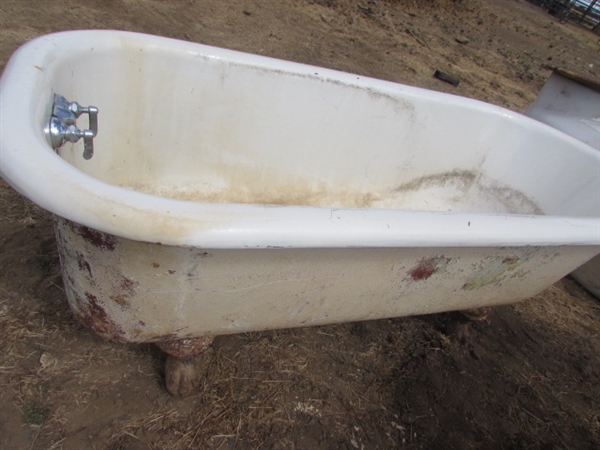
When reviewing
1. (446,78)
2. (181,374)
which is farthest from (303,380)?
(446,78)

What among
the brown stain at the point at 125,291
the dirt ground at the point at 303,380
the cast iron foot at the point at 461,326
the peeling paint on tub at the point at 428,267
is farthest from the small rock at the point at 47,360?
the cast iron foot at the point at 461,326

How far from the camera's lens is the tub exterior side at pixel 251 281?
885 millimetres

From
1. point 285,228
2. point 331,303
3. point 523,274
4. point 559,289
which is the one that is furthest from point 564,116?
point 285,228

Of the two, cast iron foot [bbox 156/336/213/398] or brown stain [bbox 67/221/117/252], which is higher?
brown stain [bbox 67/221/117/252]

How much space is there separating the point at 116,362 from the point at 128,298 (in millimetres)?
512

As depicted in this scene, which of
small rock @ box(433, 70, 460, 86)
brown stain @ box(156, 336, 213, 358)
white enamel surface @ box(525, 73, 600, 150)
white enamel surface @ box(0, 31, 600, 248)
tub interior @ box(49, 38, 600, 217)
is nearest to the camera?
white enamel surface @ box(0, 31, 600, 248)

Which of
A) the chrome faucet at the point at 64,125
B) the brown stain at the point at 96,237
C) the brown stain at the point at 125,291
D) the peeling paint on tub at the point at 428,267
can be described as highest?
the chrome faucet at the point at 64,125

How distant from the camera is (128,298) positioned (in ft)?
3.07

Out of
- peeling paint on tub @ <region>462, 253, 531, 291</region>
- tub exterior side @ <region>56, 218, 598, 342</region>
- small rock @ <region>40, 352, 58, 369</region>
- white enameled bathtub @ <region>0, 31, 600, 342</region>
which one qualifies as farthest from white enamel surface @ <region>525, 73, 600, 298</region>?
small rock @ <region>40, 352, 58, 369</region>

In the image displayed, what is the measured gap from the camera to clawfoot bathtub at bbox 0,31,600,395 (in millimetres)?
815

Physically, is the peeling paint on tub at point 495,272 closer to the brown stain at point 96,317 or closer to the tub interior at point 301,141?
the tub interior at point 301,141

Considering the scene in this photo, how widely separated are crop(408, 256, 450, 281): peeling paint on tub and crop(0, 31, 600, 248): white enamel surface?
121mm

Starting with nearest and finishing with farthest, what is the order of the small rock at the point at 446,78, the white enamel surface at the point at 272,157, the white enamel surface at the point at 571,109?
the white enamel surface at the point at 272,157, the white enamel surface at the point at 571,109, the small rock at the point at 446,78

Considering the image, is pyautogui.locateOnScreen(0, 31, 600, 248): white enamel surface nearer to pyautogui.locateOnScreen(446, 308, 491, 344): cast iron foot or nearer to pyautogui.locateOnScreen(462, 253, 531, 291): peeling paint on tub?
pyautogui.locateOnScreen(462, 253, 531, 291): peeling paint on tub
